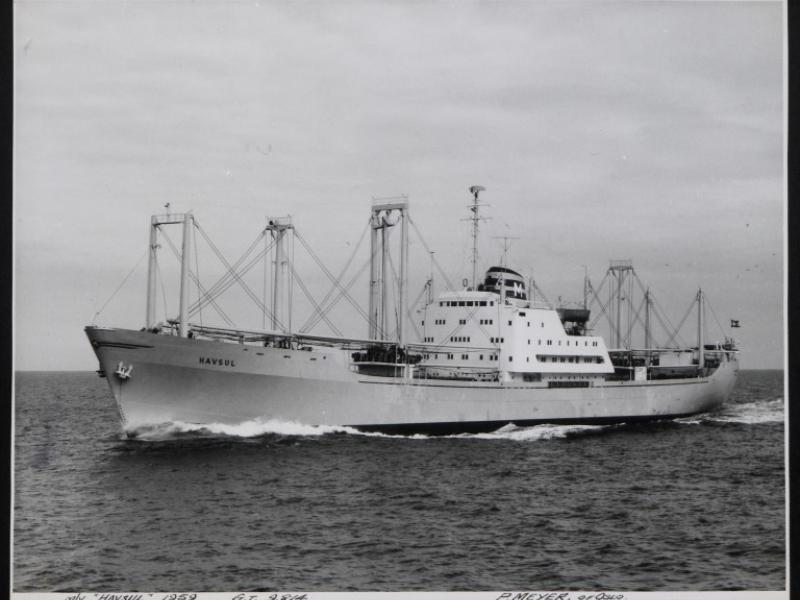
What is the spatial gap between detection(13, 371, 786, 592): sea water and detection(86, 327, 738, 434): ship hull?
0.66 metres

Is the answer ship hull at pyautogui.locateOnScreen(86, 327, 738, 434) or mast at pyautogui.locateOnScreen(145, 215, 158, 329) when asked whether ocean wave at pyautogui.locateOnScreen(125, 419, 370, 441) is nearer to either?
ship hull at pyautogui.locateOnScreen(86, 327, 738, 434)

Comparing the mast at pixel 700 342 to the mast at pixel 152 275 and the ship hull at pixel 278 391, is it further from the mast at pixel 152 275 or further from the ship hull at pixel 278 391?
the mast at pixel 152 275

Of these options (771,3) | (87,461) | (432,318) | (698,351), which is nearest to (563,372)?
(432,318)

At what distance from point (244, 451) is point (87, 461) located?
15.3 feet

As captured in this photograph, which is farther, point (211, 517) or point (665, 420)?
point (665, 420)

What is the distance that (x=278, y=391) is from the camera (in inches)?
924

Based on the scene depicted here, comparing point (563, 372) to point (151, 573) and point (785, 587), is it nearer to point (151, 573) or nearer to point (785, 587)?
point (785, 587)

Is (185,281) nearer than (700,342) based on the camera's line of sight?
Yes

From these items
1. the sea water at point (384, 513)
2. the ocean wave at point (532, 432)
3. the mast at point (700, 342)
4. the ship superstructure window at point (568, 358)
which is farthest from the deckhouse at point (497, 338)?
the mast at point (700, 342)

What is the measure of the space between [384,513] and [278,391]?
8900 millimetres

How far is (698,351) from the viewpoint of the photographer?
128 feet

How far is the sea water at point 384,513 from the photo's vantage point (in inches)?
473

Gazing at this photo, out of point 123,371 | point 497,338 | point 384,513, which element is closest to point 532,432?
point 497,338

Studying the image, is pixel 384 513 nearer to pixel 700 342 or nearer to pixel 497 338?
pixel 497 338
